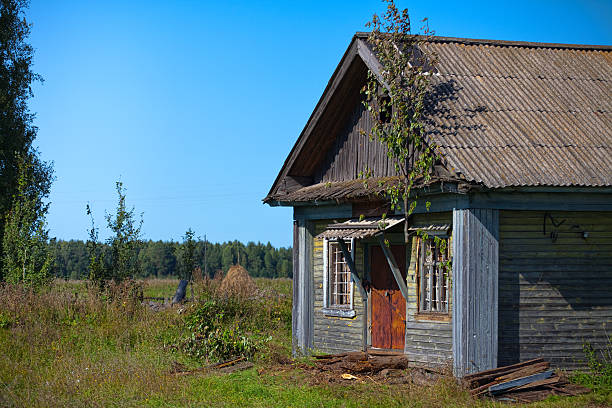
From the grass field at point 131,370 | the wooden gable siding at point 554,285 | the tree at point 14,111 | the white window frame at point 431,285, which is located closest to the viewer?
the grass field at point 131,370

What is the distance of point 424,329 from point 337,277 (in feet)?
10.2

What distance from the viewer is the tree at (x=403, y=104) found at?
39.8ft

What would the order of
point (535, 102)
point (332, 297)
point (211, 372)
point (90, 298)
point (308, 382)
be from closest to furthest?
point (308, 382) < point (211, 372) < point (535, 102) < point (332, 297) < point (90, 298)

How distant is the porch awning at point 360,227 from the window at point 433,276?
69cm

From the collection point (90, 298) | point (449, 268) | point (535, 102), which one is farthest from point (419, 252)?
point (90, 298)

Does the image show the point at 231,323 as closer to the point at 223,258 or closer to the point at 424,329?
the point at 424,329

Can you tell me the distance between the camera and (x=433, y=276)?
12320 mm

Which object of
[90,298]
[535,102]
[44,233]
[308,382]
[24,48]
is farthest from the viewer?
[24,48]

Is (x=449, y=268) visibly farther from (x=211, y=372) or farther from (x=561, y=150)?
(x=211, y=372)

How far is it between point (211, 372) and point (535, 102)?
7828 mm

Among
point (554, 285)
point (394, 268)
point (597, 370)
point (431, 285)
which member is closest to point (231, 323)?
point (394, 268)

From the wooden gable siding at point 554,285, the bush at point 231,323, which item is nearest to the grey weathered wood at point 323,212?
the bush at point 231,323

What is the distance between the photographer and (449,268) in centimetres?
1164

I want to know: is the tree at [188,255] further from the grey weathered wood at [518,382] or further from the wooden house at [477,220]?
the grey weathered wood at [518,382]
